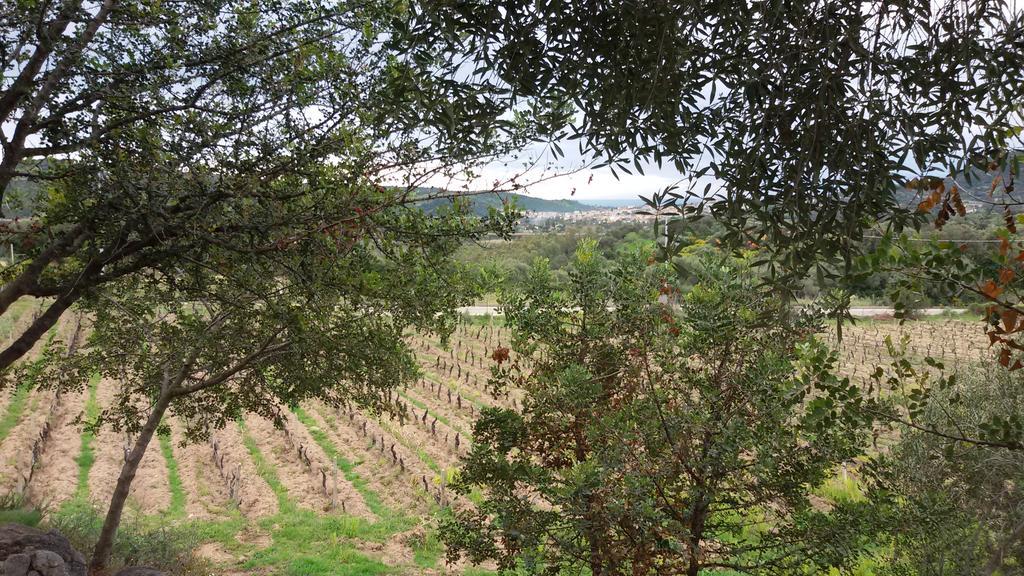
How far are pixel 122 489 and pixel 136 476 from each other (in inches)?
383

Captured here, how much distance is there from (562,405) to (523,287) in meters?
1.68

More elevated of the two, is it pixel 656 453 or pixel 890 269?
pixel 890 269

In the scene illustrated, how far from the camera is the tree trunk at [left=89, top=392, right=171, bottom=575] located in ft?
27.9

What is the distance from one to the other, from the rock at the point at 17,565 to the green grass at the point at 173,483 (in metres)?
8.20

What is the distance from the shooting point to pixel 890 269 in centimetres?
259

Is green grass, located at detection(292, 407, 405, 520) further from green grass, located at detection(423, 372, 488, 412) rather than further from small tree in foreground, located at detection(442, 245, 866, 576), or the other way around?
small tree in foreground, located at detection(442, 245, 866, 576)

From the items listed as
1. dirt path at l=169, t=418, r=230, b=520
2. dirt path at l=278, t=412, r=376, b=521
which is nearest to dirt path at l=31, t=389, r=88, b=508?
dirt path at l=169, t=418, r=230, b=520

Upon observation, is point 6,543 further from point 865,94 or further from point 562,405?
point 865,94

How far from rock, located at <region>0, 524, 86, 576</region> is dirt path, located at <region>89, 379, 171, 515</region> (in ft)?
24.1

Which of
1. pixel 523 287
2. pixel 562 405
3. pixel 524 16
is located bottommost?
pixel 562 405

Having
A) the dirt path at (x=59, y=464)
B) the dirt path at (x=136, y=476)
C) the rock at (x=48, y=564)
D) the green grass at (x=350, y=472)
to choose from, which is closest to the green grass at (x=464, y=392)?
the green grass at (x=350, y=472)

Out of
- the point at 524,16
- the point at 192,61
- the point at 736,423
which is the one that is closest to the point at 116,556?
the point at 192,61

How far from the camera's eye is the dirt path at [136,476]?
49.6 feet

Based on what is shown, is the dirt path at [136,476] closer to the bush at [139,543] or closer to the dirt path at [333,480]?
the bush at [139,543]
